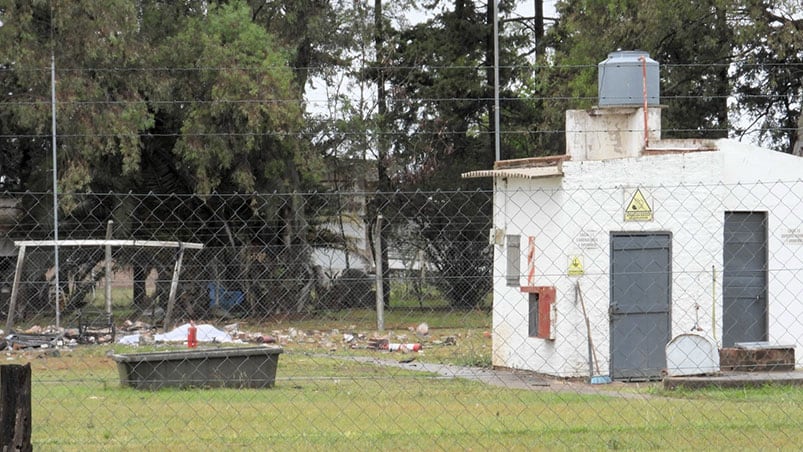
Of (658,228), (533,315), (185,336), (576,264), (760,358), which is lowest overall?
(185,336)

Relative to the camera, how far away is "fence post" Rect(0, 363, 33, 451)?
22.1ft

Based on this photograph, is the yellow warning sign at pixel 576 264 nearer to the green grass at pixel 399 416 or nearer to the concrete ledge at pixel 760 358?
the green grass at pixel 399 416

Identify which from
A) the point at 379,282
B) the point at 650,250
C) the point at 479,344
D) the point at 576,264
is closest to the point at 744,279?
the point at 650,250

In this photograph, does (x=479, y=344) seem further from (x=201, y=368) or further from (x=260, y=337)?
(x=201, y=368)

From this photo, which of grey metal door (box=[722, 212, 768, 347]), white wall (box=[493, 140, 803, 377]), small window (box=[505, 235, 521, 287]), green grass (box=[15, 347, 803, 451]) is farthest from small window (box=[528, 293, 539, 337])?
grey metal door (box=[722, 212, 768, 347])

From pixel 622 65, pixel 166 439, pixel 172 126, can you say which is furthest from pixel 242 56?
pixel 166 439

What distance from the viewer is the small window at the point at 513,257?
19.9m

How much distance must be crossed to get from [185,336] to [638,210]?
34.8ft

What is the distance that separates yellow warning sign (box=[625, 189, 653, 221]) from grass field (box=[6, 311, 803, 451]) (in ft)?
9.07

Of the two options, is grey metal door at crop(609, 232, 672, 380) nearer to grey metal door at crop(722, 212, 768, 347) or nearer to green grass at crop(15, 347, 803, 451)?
grey metal door at crop(722, 212, 768, 347)

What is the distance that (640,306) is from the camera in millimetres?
18734

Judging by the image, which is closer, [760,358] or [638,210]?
[760,358]

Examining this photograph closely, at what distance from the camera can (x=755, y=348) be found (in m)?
17.2

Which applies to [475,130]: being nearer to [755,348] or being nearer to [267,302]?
[267,302]
